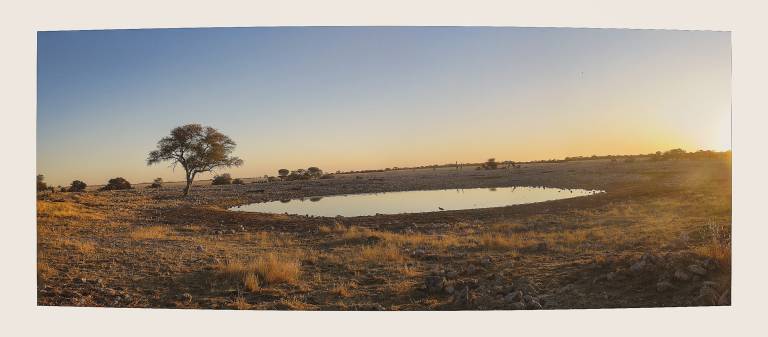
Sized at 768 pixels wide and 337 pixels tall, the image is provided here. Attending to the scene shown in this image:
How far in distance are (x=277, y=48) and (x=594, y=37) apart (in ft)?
21.5

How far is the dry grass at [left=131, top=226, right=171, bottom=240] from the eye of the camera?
1279 centimetres

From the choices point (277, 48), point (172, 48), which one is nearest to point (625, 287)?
point (277, 48)

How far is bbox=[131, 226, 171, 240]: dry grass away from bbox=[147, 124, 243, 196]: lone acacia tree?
2077 millimetres

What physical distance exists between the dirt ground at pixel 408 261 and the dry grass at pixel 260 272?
0.02 meters

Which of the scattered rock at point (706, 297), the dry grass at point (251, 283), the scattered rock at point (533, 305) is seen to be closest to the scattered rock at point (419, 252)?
the scattered rock at point (533, 305)

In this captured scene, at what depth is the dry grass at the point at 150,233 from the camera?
12.8 meters

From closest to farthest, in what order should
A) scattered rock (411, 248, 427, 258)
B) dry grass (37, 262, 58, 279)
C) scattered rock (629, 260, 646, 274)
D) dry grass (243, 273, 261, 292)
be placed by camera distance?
scattered rock (629, 260, 646, 274) → dry grass (243, 273, 261, 292) → dry grass (37, 262, 58, 279) → scattered rock (411, 248, 427, 258)

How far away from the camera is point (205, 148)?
1739cm

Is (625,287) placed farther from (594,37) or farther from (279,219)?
(279,219)

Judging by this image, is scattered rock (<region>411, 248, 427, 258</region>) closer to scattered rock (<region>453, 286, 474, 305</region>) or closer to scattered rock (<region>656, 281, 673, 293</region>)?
scattered rock (<region>453, 286, 474, 305</region>)

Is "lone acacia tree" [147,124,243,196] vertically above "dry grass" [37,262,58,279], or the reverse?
"lone acacia tree" [147,124,243,196]

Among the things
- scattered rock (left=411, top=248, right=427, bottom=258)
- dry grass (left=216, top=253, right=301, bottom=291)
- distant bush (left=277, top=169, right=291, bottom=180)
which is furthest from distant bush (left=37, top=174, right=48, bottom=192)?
scattered rock (left=411, top=248, right=427, bottom=258)

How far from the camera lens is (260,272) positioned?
31.0 ft

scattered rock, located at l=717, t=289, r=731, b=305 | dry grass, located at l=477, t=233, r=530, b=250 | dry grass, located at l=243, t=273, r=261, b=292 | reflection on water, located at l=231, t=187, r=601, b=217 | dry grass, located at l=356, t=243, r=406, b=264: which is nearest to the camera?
scattered rock, located at l=717, t=289, r=731, b=305
